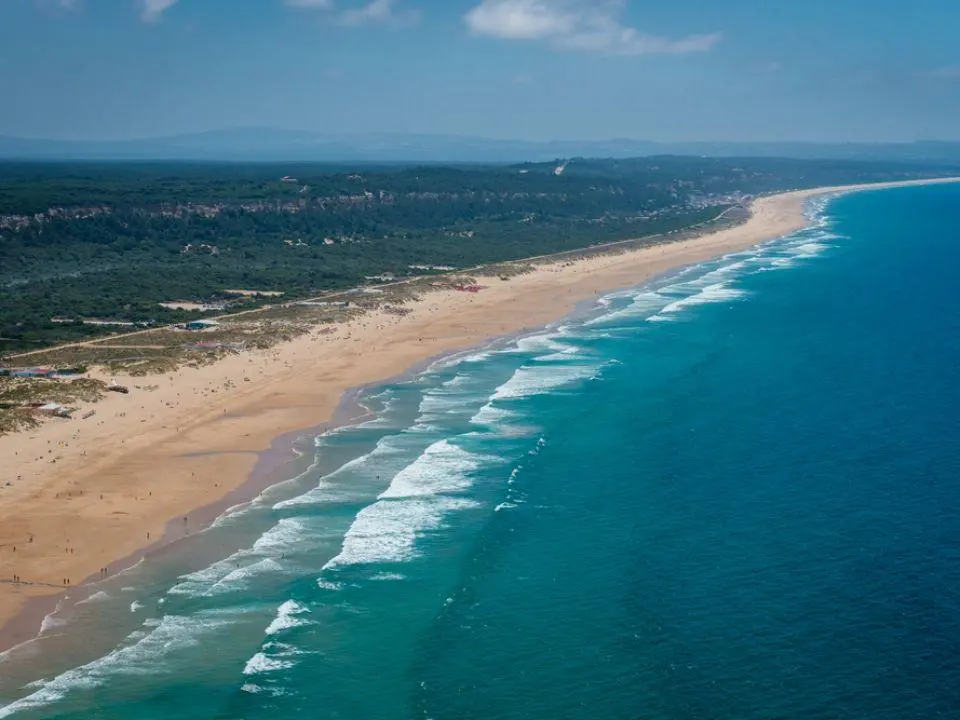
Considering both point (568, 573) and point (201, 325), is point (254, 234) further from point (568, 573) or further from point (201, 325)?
point (568, 573)


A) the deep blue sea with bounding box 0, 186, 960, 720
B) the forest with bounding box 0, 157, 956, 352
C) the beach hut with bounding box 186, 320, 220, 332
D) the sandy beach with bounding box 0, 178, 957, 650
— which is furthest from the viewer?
the forest with bounding box 0, 157, 956, 352

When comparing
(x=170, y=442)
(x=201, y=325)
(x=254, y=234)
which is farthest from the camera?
(x=254, y=234)

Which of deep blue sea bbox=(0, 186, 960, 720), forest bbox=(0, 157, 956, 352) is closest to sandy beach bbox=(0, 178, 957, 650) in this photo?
deep blue sea bbox=(0, 186, 960, 720)

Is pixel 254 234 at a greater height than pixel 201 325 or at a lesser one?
greater

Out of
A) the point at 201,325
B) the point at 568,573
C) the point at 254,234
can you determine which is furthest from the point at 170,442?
the point at 254,234

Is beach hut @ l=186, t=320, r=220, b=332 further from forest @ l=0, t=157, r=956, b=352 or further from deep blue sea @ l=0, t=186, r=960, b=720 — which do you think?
deep blue sea @ l=0, t=186, r=960, b=720

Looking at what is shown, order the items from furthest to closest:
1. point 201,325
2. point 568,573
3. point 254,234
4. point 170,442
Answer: point 254,234, point 201,325, point 170,442, point 568,573
